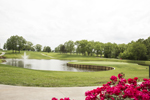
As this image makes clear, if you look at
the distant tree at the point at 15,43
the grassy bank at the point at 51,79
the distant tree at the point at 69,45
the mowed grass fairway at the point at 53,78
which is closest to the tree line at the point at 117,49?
the distant tree at the point at 69,45

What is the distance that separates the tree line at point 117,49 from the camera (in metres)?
56.0

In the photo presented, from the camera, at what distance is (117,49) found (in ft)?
254

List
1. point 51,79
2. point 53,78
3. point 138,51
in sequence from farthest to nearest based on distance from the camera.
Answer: point 138,51, point 53,78, point 51,79

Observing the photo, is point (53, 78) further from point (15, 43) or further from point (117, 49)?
point (15, 43)

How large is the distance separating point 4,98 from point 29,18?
35011 millimetres

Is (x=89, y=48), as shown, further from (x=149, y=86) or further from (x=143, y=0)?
(x=149, y=86)

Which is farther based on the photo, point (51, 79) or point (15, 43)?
point (15, 43)

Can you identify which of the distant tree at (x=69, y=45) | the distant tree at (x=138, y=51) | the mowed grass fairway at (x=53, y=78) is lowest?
the mowed grass fairway at (x=53, y=78)

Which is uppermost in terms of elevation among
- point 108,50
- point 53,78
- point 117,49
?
point 117,49

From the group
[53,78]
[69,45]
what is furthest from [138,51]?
[53,78]

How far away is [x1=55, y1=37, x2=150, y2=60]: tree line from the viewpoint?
56.0 metres

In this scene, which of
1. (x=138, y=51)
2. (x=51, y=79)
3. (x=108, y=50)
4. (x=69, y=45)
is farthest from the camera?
(x=69, y=45)

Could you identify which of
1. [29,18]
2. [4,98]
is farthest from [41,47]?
[4,98]

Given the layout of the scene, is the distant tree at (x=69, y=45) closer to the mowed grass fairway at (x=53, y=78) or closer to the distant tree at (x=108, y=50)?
the distant tree at (x=108, y=50)
